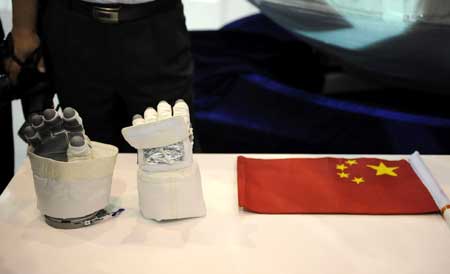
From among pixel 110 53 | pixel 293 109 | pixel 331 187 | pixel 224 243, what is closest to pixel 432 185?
pixel 331 187

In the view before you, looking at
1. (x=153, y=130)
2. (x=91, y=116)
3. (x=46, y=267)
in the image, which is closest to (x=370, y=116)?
(x=91, y=116)

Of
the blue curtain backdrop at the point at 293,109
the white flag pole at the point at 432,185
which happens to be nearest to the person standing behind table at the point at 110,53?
the white flag pole at the point at 432,185

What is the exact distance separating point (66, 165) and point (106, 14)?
1.47 ft

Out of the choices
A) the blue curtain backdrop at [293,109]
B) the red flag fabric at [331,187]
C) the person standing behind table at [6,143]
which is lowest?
the blue curtain backdrop at [293,109]

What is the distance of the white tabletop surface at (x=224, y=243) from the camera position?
2.51 feet

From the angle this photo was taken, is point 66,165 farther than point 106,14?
No

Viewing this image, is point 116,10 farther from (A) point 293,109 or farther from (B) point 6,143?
(A) point 293,109

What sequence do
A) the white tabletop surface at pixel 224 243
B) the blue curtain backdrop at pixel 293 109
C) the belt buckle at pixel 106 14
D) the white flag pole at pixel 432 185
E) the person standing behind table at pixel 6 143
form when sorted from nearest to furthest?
the white tabletop surface at pixel 224 243 < the white flag pole at pixel 432 185 < the belt buckle at pixel 106 14 < the person standing behind table at pixel 6 143 < the blue curtain backdrop at pixel 293 109

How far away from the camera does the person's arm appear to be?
117 cm

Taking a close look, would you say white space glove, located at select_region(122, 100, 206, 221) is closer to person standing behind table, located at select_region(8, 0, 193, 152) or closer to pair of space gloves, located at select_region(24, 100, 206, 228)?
pair of space gloves, located at select_region(24, 100, 206, 228)

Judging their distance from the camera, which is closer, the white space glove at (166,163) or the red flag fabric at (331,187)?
the white space glove at (166,163)

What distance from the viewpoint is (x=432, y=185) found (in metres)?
0.95

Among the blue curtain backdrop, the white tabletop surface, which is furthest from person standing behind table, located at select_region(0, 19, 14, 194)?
the blue curtain backdrop

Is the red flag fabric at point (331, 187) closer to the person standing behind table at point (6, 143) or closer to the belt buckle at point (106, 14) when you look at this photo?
the belt buckle at point (106, 14)
